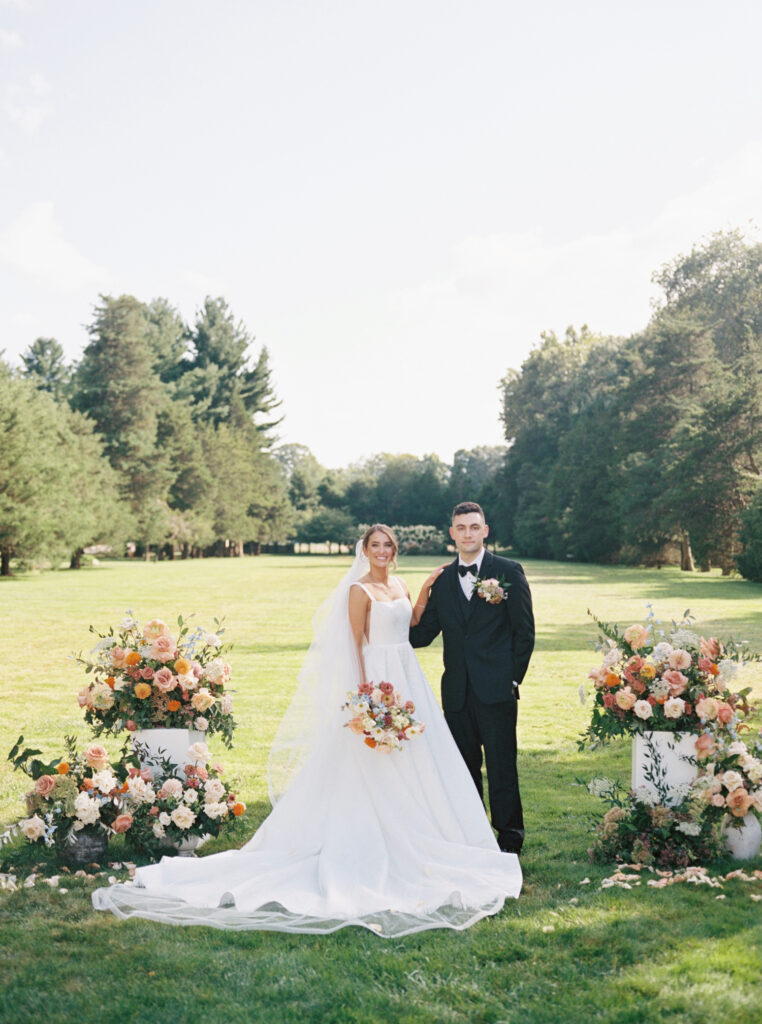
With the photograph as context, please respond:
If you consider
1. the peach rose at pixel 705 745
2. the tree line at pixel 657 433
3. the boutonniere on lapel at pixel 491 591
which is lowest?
the peach rose at pixel 705 745

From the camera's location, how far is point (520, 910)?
4645 millimetres

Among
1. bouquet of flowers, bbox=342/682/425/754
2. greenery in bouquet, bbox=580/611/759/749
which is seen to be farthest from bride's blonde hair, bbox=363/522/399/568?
greenery in bouquet, bbox=580/611/759/749

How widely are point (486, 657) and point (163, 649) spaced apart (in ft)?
6.72

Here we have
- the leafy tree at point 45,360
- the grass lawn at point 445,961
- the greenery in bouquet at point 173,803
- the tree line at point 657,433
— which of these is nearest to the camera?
the grass lawn at point 445,961

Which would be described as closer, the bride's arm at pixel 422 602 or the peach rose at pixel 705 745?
the peach rose at pixel 705 745

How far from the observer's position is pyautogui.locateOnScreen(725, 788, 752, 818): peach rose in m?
5.20

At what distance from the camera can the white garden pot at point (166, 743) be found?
19.5 ft

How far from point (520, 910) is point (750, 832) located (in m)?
1.61

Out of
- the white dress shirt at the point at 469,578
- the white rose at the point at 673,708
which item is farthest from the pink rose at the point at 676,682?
the white dress shirt at the point at 469,578

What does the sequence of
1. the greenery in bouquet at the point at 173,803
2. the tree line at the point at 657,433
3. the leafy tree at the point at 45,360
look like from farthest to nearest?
the leafy tree at the point at 45,360, the tree line at the point at 657,433, the greenery in bouquet at the point at 173,803

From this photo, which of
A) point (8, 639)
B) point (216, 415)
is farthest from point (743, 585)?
point (216, 415)

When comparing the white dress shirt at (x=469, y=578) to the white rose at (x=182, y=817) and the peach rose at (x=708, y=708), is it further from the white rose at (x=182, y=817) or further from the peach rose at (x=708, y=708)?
the white rose at (x=182, y=817)

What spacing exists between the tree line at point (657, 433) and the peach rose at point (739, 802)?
102 ft

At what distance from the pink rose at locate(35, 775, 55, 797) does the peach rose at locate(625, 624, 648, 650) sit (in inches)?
139
